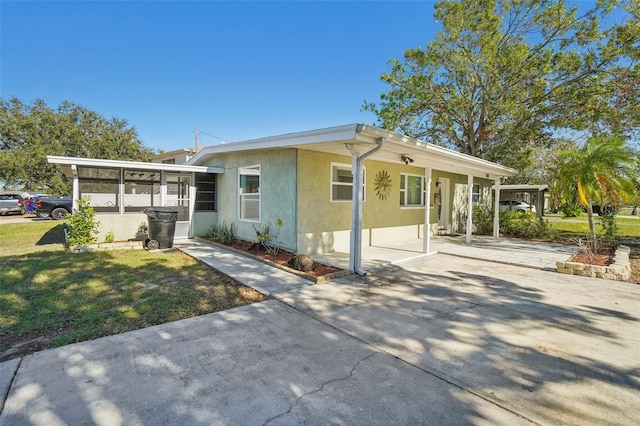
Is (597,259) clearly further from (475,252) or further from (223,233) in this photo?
(223,233)

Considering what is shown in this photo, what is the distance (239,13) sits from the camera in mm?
9617

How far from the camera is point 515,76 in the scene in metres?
13.2

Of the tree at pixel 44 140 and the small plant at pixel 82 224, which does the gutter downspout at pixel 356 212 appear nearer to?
the small plant at pixel 82 224

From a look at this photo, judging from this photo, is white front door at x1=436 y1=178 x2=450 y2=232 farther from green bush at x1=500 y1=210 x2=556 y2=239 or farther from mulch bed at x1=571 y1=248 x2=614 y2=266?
mulch bed at x1=571 y1=248 x2=614 y2=266

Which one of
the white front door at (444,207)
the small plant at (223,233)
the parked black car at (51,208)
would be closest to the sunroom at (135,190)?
the small plant at (223,233)

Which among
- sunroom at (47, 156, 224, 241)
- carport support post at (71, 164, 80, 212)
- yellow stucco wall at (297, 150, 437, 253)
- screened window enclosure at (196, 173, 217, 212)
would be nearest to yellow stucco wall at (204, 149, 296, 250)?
yellow stucco wall at (297, 150, 437, 253)

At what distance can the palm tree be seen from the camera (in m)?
7.09

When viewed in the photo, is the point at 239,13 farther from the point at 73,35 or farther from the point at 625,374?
the point at 625,374

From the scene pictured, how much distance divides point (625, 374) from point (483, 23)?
15.1m

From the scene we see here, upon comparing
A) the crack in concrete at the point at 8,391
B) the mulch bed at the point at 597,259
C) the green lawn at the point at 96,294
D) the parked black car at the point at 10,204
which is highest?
the parked black car at the point at 10,204

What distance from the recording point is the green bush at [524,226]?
11.5 meters

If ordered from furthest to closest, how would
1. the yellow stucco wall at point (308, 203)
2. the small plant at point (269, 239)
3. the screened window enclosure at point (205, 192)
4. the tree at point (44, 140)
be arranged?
the tree at point (44, 140)
the screened window enclosure at point (205, 192)
the small plant at point (269, 239)
the yellow stucco wall at point (308, 203)

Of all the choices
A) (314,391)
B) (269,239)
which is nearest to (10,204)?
(269,239)

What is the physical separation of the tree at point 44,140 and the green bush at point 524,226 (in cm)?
3568
